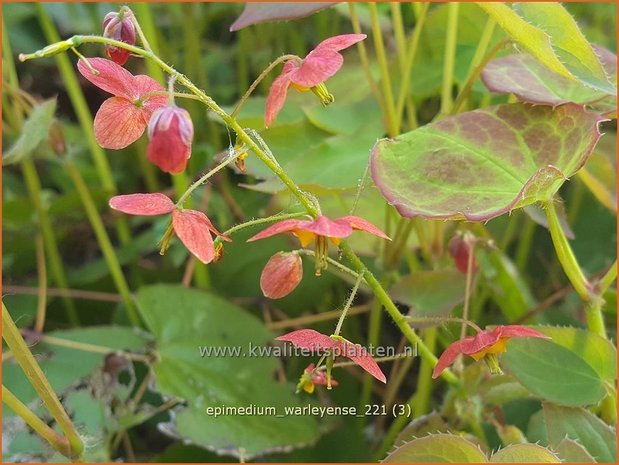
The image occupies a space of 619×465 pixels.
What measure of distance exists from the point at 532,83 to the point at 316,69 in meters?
0.21

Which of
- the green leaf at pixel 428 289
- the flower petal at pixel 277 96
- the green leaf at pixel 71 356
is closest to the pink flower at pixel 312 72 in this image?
the flower petal at pixel 277 96

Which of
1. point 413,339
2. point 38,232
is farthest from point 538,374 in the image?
point 38,232

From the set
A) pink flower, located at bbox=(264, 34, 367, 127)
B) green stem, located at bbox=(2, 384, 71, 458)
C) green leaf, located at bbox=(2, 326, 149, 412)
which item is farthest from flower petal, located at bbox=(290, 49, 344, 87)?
green leaf, located at bbox=(2, 326, 149, 412)

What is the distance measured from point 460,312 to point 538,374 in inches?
5.7

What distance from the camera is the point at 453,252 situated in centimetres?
54

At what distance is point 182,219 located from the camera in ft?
1.13

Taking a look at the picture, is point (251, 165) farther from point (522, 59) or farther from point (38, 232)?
point (38, 232)

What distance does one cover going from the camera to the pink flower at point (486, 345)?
1.30ft

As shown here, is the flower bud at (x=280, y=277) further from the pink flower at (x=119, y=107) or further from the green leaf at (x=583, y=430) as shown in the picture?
the green leaf at (x=583, y=430)

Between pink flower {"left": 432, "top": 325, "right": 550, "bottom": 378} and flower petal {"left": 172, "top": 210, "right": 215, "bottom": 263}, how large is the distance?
0.15 metres

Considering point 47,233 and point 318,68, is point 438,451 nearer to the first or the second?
point 318,68

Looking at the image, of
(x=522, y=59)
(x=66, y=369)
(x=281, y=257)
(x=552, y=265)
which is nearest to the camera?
(x=281, y=257)

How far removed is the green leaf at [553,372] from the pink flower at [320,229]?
0.17m

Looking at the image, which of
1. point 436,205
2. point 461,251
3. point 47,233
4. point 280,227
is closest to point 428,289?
point 461,251
